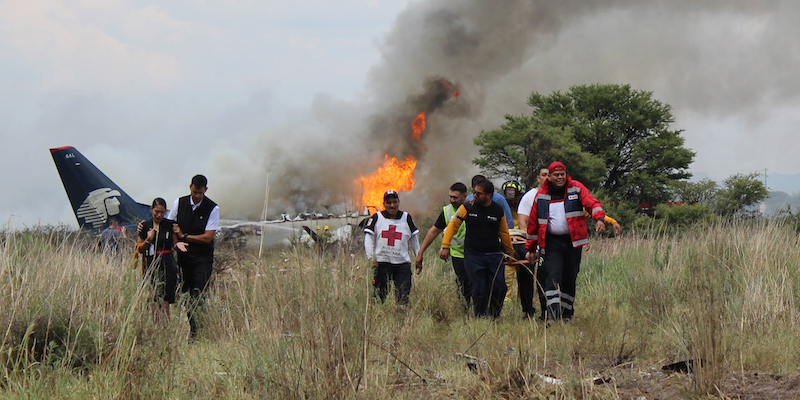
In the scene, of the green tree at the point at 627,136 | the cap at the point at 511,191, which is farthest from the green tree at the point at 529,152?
the cap at the point at 511,191

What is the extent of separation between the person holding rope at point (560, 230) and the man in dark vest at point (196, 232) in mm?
3523

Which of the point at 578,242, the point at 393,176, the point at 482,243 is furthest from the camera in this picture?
the point at 393,176

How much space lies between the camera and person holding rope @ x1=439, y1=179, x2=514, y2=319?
22.2ft

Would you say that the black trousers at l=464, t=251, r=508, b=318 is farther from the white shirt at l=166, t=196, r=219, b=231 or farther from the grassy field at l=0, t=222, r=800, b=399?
the white shirt at l=166, t=196, r=219, b=231

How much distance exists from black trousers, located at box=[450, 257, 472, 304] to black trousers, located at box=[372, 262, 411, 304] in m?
0.61

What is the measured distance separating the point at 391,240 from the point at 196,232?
7.29ft

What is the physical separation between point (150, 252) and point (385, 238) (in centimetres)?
270

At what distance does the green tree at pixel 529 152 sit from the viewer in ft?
119

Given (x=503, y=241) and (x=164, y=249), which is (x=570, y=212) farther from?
(x=164, y=249)

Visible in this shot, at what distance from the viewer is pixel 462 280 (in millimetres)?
7578

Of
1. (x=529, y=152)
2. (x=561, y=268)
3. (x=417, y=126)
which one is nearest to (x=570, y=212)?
(x=561, y=268)

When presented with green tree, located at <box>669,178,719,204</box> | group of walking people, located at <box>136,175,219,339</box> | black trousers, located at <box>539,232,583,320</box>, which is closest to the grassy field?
black trousers, located at <box>539,232,583,320</box>

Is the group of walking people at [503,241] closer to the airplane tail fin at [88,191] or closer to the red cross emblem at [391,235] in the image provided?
the red cross emblem at [391,235]

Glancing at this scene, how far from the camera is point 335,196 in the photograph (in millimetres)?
48250
